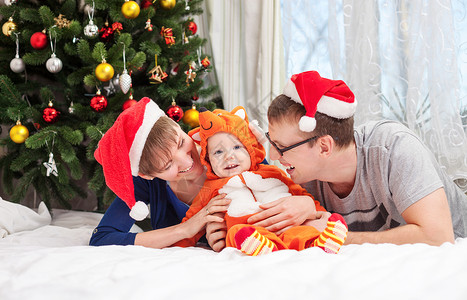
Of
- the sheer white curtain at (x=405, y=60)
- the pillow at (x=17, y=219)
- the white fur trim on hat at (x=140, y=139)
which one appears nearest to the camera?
the white fur trim on hat at (x=140, y=139)

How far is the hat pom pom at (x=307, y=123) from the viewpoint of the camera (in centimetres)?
131

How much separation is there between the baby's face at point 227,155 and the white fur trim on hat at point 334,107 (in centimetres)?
31

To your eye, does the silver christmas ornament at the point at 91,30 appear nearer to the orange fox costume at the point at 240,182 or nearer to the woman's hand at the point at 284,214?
the orange fox costume at the point at 240,182

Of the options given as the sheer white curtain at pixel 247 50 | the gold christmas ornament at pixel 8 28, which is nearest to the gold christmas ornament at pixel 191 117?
the sheer white curtain at pixel 247 50

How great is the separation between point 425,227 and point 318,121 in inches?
18.2

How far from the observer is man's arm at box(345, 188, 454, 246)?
48.3 inches

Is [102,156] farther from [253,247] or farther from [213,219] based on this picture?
[253,247]

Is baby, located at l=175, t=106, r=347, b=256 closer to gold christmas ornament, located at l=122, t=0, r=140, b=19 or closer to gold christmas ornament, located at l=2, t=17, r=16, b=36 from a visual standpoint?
gold christmas ornament, located at l=122, t=0, r=140, b=19

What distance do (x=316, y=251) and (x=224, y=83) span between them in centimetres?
196

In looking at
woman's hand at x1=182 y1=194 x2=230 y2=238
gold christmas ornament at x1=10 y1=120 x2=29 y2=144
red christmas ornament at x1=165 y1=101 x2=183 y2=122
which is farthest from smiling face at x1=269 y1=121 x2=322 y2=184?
gold christmas ornament at x1=10 y1=120 x2=29 y2=144

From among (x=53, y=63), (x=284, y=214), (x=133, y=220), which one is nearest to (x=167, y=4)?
(x=53, y=63)

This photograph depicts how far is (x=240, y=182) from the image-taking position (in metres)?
1.40

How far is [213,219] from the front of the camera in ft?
4.49

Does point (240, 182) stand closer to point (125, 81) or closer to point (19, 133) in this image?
point (125, 81)
